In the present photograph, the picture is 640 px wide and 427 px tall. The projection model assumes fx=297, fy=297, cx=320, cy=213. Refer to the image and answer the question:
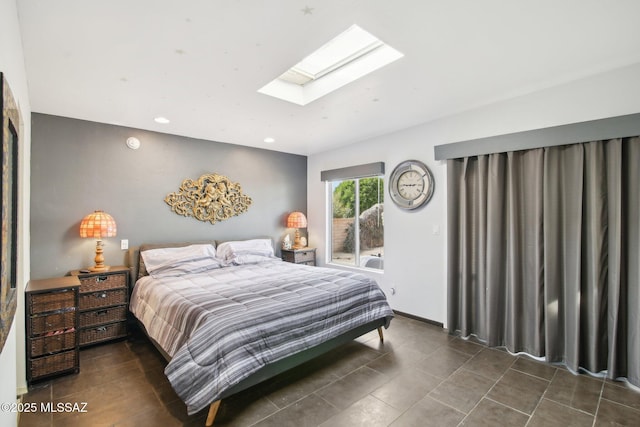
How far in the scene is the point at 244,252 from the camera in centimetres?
413

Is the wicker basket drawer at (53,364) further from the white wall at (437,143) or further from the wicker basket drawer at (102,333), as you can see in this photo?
the white wall at (437,143)

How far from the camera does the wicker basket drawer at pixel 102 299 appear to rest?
Result: 3.00 metres

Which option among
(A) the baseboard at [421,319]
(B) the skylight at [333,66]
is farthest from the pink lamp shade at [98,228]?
(A) the baseboard at [421,319]

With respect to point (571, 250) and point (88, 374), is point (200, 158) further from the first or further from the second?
point (571, 250)

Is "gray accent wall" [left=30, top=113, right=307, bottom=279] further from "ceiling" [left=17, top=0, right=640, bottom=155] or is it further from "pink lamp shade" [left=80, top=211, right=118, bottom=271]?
"ceiling" [left=17, top=0, right=640, bottom=155]

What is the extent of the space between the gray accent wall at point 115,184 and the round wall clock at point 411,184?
220cm

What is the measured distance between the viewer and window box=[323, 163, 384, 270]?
4.50 m

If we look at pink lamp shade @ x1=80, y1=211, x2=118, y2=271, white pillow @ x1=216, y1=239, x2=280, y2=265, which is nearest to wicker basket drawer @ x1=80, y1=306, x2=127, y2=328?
pink lamp shade @ x1=80, y1=211, x2=118, y2=271

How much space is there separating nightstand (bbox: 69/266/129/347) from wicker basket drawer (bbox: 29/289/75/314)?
45cm

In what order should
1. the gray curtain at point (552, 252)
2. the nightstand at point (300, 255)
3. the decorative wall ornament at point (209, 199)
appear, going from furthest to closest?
the nightstand at point (300, 255), the decorative wall ornament at point (209, 199), the gray curtain at point (552, 252)

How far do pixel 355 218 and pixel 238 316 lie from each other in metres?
3.03

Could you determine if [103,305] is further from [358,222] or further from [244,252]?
[358,222]

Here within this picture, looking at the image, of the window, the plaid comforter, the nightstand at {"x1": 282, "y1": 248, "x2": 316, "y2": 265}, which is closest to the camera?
the plaid comforter

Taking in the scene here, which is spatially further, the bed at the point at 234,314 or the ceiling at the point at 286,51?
the bed at the point at 234,314
